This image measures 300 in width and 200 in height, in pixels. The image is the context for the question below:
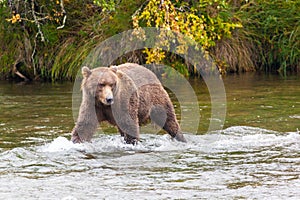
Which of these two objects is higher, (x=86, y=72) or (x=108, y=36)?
(x=108, y=36)

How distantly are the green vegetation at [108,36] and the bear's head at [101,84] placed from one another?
23.8 feet

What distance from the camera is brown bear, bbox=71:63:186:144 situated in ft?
25.2

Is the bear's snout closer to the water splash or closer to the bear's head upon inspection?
the bear's head

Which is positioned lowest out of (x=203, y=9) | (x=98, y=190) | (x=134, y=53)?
(x=98, y=190)

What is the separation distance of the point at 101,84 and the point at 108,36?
7.73 meters

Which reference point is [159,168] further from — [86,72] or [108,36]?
[108,36]

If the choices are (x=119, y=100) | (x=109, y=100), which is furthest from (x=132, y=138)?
(x=109, y=100)

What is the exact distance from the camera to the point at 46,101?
12258mm

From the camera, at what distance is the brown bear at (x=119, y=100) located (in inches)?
302

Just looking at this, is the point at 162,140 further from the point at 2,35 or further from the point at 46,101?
the point at 2,35

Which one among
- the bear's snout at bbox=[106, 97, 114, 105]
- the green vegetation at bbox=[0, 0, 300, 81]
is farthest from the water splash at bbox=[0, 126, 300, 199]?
the green vegetation at bbox=[0, 0, 300, 81]

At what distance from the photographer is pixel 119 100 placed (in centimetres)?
794

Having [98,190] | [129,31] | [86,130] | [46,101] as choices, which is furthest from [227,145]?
[129,31]

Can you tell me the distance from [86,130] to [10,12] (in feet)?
26.7
